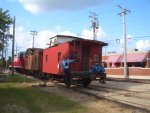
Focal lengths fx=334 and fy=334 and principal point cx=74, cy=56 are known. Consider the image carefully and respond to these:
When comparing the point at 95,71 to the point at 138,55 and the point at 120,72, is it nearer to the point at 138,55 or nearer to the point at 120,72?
the point at 120,72

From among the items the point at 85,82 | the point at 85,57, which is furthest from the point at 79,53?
the point at 85,82

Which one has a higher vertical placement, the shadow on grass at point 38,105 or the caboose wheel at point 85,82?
the caboose wheel at point 85,82

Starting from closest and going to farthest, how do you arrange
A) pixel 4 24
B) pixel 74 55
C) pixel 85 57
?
pixel 74 55
pixel 85 57
pixel 4 24

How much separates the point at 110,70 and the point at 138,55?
30.9ft

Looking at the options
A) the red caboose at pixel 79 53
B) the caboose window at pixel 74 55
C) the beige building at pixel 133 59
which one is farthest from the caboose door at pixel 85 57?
the beige building at pixel 133 59

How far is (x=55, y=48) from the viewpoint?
24953mm

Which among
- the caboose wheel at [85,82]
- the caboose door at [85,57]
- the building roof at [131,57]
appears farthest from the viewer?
the building roof at [131,57]

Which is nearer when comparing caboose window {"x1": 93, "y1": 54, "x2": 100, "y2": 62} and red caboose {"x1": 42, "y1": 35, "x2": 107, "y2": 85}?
red caboose {"x1": 42, "y1": 35, "x2": 107, "y2": 85}

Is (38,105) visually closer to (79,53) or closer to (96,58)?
(79,53)

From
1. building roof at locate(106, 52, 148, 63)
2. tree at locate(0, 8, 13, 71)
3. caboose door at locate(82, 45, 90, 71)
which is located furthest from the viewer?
building roof at locate(106, 52, 148, 63)

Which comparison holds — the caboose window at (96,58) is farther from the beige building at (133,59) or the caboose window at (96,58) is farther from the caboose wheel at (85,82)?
the beige building at (133,59)

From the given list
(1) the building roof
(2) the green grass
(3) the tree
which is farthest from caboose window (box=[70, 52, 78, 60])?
(1) the building roof

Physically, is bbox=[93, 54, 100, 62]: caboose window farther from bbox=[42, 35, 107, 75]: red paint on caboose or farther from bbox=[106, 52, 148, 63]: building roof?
bbox=[106, 52, 148, 63]: building roof

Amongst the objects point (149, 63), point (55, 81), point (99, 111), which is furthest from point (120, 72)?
point (99, 111)
